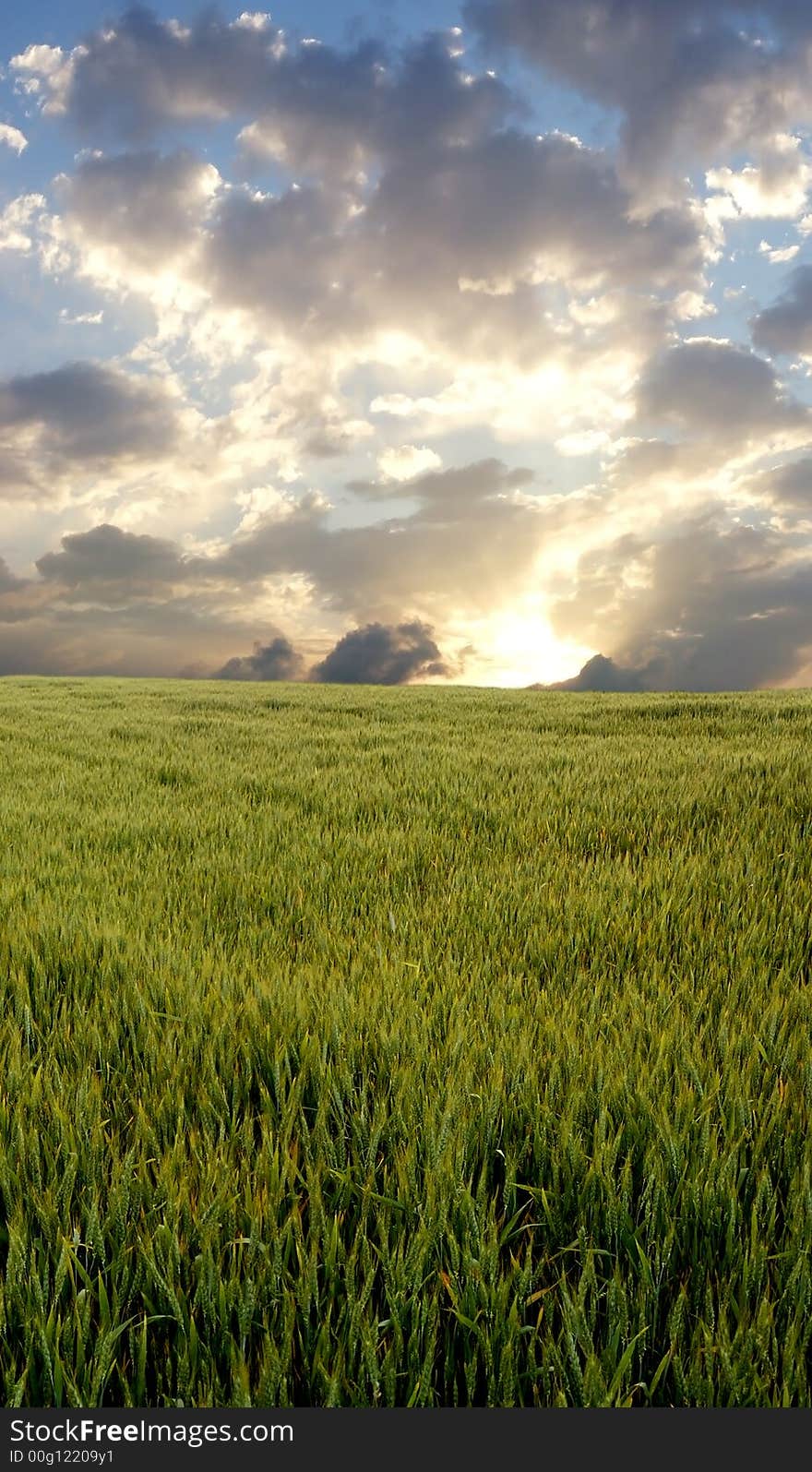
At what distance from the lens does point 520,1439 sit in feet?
3.97

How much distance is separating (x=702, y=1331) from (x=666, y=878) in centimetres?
255

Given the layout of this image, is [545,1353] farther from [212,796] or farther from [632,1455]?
[212,796]

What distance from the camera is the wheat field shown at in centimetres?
129

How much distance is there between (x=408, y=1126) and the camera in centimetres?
176

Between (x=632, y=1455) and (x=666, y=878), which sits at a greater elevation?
(x=666, y=878)

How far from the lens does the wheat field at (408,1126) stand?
1.29 metres

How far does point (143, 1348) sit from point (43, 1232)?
39 cm

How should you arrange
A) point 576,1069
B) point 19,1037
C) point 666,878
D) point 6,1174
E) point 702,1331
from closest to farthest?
point 702,1331
point 6,1174
point 576,1069
point 19,1037
point 666,878

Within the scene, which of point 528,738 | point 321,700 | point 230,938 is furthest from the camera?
point 321,700

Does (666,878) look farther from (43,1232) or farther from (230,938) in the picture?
(43,1232)

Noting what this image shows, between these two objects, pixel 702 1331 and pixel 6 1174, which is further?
pixel 6 1174

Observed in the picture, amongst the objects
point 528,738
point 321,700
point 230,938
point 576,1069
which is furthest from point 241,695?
point 576,1069

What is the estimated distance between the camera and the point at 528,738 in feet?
30.5

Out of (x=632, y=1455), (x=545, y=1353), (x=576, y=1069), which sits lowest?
(x=632, y=1455)
